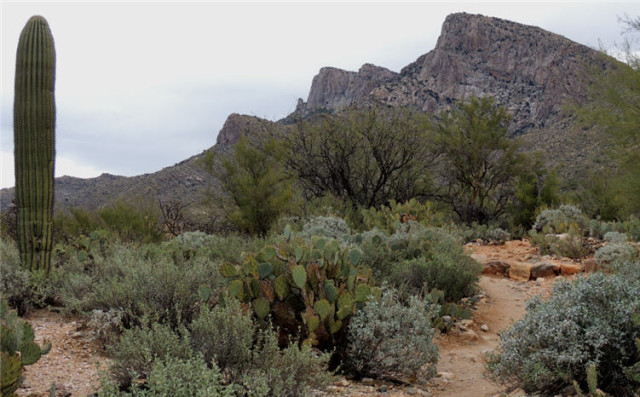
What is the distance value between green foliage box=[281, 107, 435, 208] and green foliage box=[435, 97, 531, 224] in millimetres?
2427

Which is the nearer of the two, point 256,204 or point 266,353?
point 266,353

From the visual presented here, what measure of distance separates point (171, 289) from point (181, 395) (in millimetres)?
2423

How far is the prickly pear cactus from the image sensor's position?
4344 millimetres

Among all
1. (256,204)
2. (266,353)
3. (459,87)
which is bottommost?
(266,353)

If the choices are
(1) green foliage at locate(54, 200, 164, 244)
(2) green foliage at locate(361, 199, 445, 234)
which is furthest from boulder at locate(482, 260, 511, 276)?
(1) green foliage at locate(54, 200, 164, 244)

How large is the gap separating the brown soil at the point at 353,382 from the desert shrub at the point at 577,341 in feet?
0.88

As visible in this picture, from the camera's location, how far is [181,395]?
258 centimetres

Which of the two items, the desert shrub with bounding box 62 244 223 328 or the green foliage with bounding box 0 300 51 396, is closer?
the green foliage with bounding box 0 300 51 396

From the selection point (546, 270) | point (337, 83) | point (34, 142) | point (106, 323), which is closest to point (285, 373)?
point (106, 323)

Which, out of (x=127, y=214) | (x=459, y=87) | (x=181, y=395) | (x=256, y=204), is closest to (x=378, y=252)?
(x=181, y=395)

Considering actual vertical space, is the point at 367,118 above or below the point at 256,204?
above

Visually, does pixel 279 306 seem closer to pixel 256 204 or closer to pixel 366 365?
pixel 366 365

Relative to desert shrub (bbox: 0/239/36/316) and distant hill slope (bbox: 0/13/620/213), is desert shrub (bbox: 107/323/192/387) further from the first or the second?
distant hill slope (bbox: 0/13/620/213)

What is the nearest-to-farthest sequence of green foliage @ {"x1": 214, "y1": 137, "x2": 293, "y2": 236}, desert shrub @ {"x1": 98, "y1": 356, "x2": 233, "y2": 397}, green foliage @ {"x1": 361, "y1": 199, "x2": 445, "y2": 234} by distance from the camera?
desert shrub @ {"x1": 98, "y1": 356, "x2": 233, "y2": 397} → green foliage @ {"x1": 361, "y1": 199, "x2": 445, "y2": 234} → green foliage @ {"x1": 214, "y1": 137, "x2": 293, "y2": 236}
